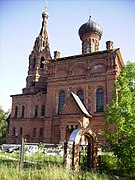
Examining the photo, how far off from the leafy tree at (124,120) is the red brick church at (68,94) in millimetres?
13426

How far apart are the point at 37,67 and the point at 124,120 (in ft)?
91.7

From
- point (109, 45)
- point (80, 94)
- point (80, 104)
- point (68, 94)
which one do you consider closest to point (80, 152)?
point (80, 104)

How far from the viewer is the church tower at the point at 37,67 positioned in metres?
37.1

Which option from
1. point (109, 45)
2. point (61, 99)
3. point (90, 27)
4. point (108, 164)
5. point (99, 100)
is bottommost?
point (108, 164)

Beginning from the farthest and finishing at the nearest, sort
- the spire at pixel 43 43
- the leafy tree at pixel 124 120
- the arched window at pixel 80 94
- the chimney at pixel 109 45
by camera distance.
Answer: the spire at pixel 43 43 < the chimney at pixel 109 45 < the arched window at pixel 80 94 < the leafy tree at pixel 124 120

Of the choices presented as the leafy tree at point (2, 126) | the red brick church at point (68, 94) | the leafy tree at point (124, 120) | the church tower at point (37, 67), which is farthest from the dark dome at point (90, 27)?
the leafy tree at point (124, 120)

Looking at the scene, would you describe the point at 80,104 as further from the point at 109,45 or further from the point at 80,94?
the point at 109,45

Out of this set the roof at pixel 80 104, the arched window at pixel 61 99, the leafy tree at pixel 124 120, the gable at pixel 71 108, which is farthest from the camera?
the arched window at pixel 61 99

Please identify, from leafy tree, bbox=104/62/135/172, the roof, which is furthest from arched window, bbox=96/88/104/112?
leafy tree, bbox=104/62/135/172

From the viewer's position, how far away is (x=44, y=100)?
3281 cm

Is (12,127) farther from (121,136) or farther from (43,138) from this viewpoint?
(121,136)

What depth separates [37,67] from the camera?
123 feet

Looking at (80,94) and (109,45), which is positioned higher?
(109,45)

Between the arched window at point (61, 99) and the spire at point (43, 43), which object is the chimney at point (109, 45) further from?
the spire at point (43, 43)
